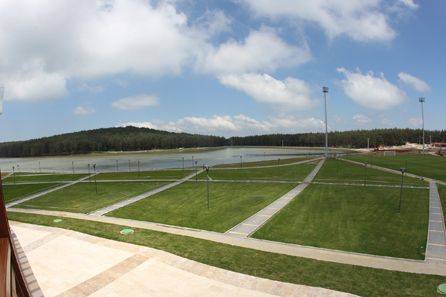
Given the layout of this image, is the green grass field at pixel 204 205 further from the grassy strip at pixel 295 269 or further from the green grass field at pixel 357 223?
the grassy strip at pixel 295 269

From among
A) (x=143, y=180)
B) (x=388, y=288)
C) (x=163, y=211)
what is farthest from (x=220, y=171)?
(x=388, y=288)

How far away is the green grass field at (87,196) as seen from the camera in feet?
130

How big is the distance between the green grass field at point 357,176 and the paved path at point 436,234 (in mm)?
11585

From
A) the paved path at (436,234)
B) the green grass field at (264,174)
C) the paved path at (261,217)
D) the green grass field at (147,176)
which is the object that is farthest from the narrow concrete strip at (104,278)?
the green grass field at (147,176)

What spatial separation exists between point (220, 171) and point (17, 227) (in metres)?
38.4

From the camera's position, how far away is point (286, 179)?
173 feet

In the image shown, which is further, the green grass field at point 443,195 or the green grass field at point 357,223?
the green grass field at point 443,195

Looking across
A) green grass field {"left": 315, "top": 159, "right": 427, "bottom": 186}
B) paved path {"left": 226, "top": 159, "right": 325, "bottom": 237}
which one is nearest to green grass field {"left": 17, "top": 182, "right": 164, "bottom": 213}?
paved path {"left": 226, "top": 159, "right": 325, "bottom": 237}

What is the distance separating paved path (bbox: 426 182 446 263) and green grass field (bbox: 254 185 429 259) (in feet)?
1.25

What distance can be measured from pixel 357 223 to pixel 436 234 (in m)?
5.29

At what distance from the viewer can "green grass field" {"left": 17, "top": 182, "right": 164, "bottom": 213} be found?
39750 millimetres

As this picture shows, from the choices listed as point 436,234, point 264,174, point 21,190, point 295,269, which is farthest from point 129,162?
point 295,269

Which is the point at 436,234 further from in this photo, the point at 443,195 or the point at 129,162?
the point at 129,162

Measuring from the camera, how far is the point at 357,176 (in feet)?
176
